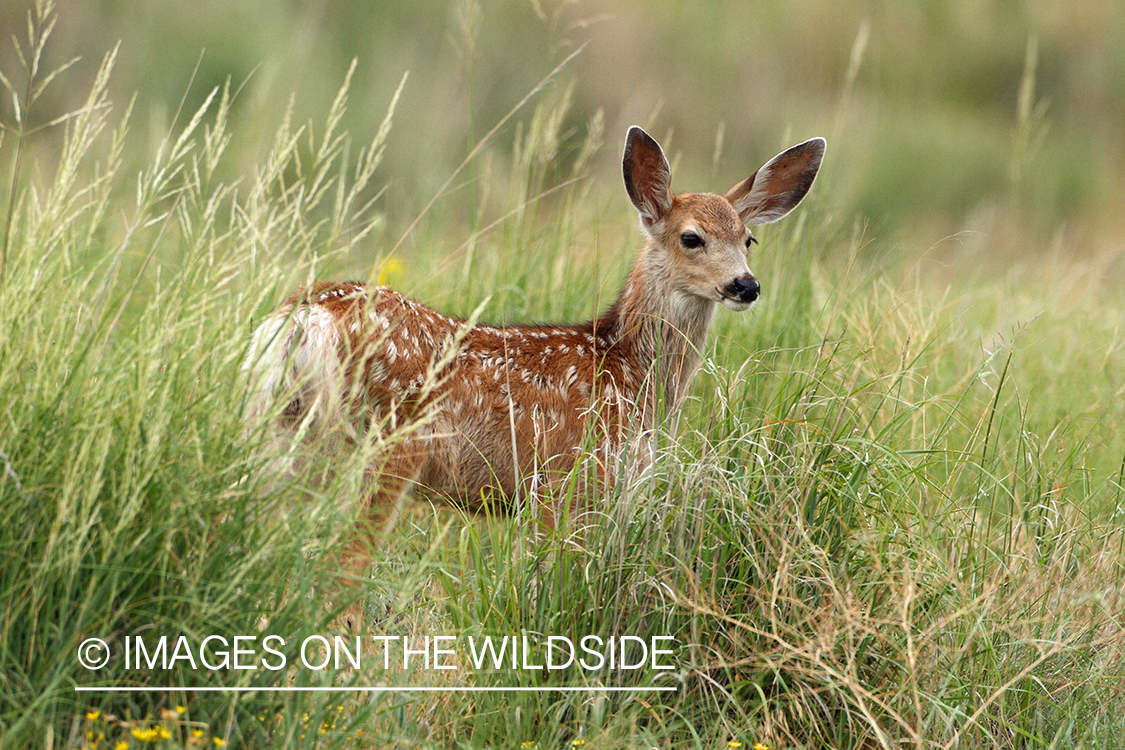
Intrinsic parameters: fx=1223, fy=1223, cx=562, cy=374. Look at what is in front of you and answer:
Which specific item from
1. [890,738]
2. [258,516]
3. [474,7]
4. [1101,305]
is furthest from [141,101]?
[890,738]

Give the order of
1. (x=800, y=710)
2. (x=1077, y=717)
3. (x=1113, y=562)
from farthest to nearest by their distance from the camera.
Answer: (x=1113, y=562)
(x=1077, y=717)
(x=800, y=710)

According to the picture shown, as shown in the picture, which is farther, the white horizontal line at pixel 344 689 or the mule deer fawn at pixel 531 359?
the mule deer fawn at pixel 531 359

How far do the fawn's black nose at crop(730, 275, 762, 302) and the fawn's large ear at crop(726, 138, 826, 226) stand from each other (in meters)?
0.60

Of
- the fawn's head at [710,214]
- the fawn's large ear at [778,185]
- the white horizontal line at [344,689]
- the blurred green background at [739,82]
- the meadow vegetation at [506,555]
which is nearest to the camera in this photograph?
the white horizontal line at [344,689]

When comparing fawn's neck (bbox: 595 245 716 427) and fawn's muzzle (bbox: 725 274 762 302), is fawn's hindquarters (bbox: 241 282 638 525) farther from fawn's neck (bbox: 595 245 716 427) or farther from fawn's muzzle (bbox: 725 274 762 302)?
fawn's muzzle (bbox: 725 274 762 302)

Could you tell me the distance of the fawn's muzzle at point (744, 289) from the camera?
4.60 meters

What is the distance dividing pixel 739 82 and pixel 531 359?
9955 mm

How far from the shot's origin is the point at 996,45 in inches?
566

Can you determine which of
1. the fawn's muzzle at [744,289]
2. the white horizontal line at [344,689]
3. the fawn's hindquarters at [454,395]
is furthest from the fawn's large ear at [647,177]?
the white horizontal line at [344,689]

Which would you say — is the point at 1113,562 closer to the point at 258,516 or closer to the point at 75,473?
the point at 258,516

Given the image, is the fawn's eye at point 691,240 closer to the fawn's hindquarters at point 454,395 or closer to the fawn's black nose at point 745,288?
the fawn's black nose at point 745,288

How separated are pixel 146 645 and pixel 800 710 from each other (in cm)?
156

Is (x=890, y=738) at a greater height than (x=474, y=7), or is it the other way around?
(x=474, y=7)

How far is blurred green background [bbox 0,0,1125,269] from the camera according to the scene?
10.7 m
